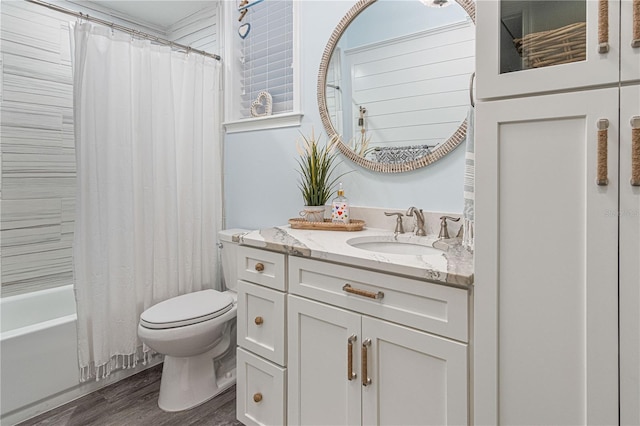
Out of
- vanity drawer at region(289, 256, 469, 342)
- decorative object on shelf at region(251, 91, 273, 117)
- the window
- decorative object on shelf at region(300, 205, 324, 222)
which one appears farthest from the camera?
decorative object on shelf at region(251, 91, 273, 117)

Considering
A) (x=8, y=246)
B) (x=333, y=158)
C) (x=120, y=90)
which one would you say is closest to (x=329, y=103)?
(x=333, y=158)

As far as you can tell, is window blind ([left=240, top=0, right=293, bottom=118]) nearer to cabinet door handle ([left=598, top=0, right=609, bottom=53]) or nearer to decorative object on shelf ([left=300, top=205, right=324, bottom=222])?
decorative object on shelf ([left=300, top=205, right=324, bottom=222])

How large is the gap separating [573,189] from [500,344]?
0.43 metres

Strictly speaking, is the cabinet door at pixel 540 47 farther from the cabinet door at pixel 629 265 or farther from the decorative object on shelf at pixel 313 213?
the decorative object on shelf at pixel 313 213

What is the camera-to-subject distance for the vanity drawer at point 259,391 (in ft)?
5.02

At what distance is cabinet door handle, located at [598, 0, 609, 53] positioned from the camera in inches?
31.7

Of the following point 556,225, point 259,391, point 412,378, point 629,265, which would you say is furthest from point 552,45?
point 259,391

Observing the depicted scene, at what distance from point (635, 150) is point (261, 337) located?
4.62 feet

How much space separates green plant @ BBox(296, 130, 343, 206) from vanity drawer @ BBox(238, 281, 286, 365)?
22.4 inches

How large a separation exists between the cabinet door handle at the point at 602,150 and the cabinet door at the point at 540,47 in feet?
0.31

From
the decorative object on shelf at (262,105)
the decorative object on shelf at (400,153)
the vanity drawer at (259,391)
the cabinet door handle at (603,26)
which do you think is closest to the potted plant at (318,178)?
the decorative object on shelf at (400,153)

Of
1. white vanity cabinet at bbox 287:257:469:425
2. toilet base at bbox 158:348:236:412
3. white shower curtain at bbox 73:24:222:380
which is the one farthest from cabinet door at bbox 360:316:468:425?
white shower curtain at bbox 73:24:222:380

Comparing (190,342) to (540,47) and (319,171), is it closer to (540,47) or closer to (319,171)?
(319,171)

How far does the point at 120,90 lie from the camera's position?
6.68 ft
